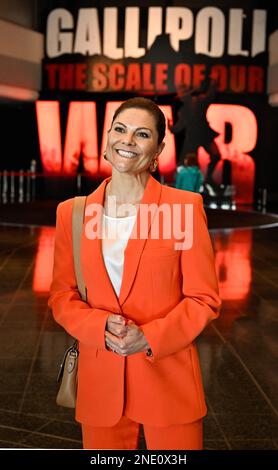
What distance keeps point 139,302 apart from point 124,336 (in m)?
0.14

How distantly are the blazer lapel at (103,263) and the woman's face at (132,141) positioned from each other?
99 mm

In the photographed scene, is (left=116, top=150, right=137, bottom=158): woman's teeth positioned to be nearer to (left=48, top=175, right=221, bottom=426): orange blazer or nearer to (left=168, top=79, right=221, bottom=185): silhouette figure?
(left=48, top=175, right=221, bottom=426): orange blazer

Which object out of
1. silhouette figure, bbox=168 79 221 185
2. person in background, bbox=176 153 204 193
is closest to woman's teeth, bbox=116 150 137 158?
person in background, bbox=176 153 204 193

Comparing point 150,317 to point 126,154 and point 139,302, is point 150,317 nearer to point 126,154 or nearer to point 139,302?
point 139,302

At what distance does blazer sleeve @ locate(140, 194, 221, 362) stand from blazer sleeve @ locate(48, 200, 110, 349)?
147mm

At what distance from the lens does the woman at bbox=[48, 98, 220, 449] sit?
236 cm

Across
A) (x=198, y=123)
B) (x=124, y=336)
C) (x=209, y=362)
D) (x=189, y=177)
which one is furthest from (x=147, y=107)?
(x=198, y=123)

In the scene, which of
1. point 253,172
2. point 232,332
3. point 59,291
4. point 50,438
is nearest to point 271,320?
point 232,332

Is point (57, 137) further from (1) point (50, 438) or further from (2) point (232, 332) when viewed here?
(1) point (50, 438)

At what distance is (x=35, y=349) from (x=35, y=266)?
4.17 m

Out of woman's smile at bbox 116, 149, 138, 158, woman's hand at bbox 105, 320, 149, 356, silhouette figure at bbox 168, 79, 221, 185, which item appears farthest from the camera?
silhouette figure at bbox 168, 79, 221, 185

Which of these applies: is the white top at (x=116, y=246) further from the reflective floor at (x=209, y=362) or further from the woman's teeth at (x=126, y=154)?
the reflective floor at (x=209, y=362)

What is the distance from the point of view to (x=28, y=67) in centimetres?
2155

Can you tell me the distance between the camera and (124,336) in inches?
90.6
